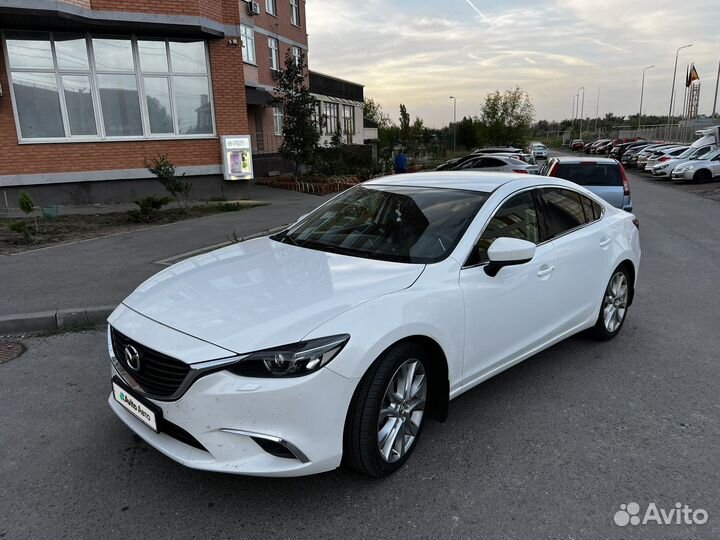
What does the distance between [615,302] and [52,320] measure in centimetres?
551

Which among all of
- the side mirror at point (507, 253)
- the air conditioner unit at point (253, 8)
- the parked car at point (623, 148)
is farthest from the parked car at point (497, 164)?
the parked car at point (623, 148)

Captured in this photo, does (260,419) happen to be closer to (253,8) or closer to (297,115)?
(297,115)

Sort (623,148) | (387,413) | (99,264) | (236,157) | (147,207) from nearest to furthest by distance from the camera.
Result: (387,413), (99,264), (147,207), (236,157), (623,148)

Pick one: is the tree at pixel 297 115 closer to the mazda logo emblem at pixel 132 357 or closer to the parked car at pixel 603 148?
the mazda logo emblem at pixel 132 357

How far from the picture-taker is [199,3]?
536 inches

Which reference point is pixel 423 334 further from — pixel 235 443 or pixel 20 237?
pixel 20 237

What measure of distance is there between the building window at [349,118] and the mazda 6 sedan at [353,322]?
40.0 m

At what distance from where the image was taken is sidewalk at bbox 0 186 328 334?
19.0 ft

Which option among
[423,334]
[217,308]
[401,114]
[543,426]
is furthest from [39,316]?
[401,114]

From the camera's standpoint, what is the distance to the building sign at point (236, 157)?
590 inches

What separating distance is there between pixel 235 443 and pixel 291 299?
29.6 inches

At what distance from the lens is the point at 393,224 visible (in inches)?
147

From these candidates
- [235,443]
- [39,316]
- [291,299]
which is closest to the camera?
[235,443]

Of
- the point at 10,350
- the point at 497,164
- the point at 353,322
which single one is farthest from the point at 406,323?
the point at 497,164
